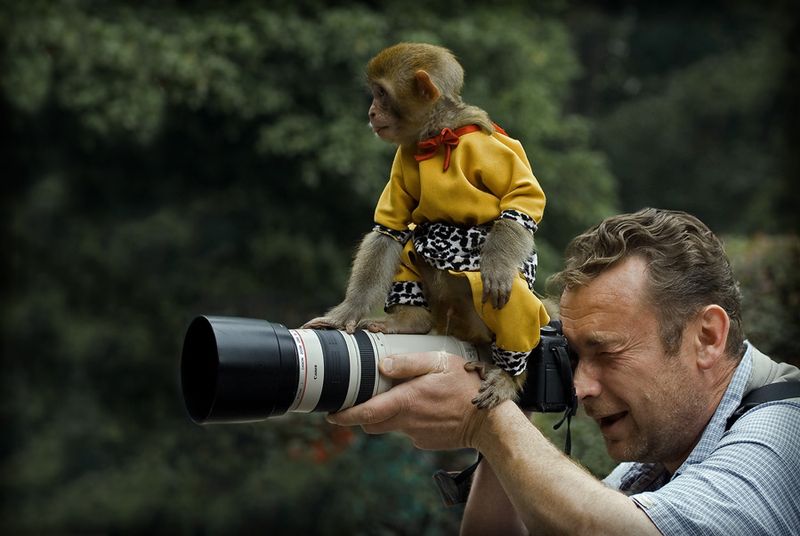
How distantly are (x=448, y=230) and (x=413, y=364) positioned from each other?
0.98 ft

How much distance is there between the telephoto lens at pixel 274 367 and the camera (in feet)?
6.02

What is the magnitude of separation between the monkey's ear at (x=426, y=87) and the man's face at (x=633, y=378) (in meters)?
0.58

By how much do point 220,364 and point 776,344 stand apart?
243 cm

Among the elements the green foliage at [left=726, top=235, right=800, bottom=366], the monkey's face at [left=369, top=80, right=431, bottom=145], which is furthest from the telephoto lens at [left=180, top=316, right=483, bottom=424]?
the green foliage at [left=726, top=235, right=800, bottom=366]

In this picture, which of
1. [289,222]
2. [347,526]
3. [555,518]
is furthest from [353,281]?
[289,222]

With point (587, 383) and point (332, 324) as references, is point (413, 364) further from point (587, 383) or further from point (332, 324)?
point (587, 383)

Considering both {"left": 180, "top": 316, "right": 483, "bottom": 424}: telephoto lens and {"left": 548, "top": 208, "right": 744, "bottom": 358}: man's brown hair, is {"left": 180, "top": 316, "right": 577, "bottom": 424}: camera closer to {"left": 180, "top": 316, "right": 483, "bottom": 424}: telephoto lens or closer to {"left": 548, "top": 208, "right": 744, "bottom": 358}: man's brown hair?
{"left": 180, "top": 316, "right": 483, "bottom": 424}: telephoto lens

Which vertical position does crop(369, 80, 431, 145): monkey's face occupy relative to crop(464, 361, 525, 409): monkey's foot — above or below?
above

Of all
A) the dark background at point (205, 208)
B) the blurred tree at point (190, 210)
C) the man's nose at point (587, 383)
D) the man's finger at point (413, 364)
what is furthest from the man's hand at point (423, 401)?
the blurred tree at point (190, 210)

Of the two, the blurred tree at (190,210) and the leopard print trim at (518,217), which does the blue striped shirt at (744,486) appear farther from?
the blurred tree at (190,210)

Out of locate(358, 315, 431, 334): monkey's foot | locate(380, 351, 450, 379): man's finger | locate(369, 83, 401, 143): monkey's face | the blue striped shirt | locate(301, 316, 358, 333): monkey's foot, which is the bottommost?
the blue striped shirt

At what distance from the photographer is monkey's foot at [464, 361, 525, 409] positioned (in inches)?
80.4

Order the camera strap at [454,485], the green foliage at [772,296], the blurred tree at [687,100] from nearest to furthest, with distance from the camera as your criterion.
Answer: the camera strap at [454,485] < the green foliage at [772,296] < the blurred tree at [687,100]

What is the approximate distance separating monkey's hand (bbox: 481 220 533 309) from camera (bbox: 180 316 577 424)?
0.23 m
